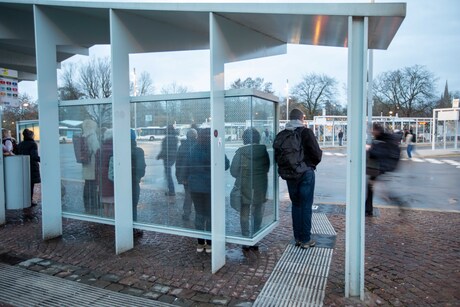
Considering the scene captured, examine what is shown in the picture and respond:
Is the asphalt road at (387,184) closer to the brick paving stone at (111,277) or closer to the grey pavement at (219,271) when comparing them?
the grey pavement at (219,271)

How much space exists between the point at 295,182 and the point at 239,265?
1398 mm

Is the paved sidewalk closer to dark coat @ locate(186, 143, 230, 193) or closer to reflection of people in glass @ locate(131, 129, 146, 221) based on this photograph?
reflection of people in glass @ locate(131, 129, 146, 221)

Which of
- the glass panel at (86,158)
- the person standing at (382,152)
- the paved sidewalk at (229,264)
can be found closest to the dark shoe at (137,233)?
the paved sidewalk at (229,264)

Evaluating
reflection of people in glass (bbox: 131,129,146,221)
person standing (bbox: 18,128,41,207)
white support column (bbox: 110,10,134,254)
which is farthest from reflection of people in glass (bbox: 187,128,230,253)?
person standing (bbox: 18,128,41,207)

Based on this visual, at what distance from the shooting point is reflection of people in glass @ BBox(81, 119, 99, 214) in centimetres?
626

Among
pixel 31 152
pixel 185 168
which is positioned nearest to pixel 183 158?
pixel 185 168

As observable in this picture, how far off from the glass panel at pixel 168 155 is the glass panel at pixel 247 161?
40cm

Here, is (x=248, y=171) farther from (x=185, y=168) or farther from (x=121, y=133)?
(x=121, y=133)

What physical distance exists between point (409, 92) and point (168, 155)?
58.9 meters

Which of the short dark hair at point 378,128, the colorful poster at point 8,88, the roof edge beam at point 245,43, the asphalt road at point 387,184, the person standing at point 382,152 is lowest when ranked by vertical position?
the asphalt road at point 387,184

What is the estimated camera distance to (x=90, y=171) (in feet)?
20.8

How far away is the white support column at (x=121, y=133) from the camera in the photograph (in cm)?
528

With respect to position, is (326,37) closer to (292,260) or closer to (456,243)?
(292,260)

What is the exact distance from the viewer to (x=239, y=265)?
4977 mm
